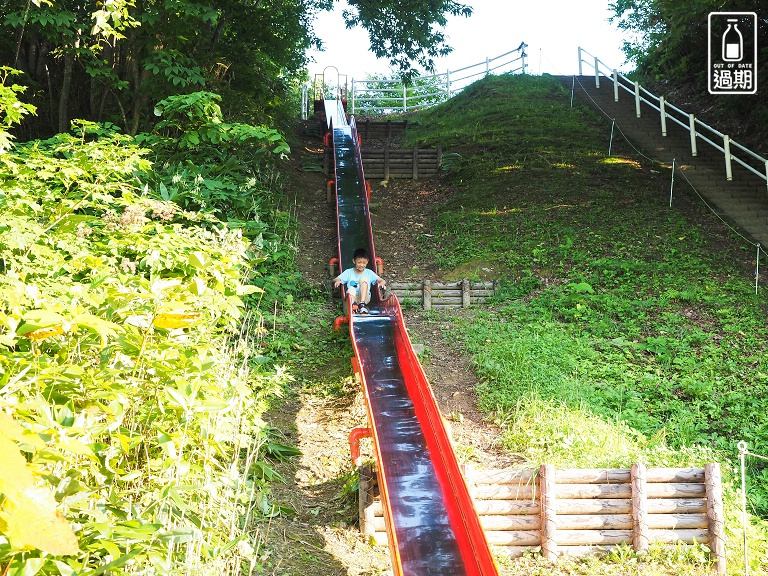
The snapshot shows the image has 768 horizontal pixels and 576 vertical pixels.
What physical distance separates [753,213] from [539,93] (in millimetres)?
10743

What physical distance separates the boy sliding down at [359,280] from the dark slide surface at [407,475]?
1.51m

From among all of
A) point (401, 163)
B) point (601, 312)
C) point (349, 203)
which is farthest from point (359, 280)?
point (401, 163)

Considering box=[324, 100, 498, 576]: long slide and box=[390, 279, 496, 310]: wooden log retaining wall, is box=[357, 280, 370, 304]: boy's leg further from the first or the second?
box=[390, 279, 496, 310]: wooden log retaining wall

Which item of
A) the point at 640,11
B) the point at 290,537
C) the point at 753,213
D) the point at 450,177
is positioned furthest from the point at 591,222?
the point at 640,11

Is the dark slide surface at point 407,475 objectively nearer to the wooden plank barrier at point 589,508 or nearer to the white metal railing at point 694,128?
the wooden plank barrier at point 589,508

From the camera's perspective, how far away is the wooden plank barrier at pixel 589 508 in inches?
236

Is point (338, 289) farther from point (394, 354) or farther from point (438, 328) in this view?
point (394, 354)

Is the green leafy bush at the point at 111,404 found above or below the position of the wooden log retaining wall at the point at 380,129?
below

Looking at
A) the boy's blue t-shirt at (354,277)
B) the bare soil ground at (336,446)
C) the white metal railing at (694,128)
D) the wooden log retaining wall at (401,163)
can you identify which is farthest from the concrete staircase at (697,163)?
the boy's blue t-shirt at (354,277)

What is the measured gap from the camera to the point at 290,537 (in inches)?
226

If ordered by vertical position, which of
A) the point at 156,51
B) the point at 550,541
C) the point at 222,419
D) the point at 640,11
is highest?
the point at 640,11

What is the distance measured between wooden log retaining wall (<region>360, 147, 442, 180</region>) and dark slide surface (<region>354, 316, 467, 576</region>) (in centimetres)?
978

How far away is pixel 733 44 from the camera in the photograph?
53.9 feet

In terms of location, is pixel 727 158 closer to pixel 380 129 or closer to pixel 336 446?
pixel 380 129
